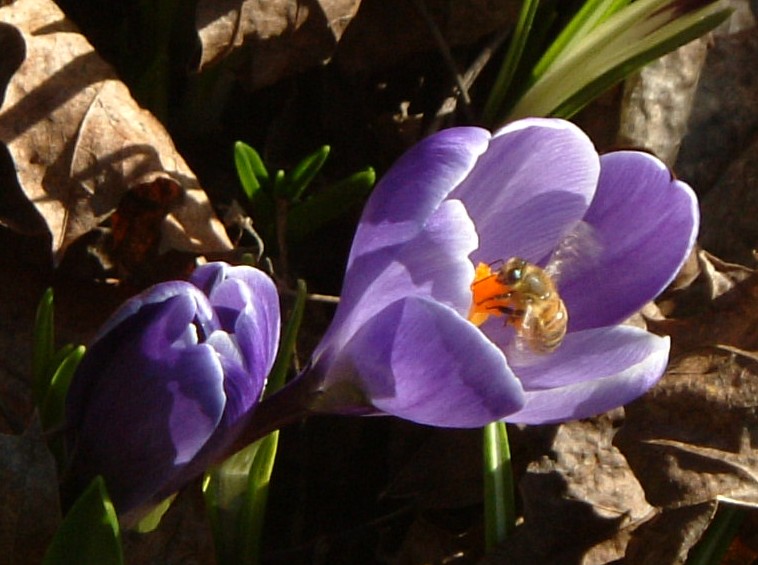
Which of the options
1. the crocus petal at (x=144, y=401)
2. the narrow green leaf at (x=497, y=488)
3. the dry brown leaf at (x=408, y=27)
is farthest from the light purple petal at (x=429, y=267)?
the dry brown leaf at (x=408, y=27)

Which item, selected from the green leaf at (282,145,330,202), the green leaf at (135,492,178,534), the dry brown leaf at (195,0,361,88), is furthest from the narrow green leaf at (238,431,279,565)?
the dry brown leaf at (195,0,361,88)

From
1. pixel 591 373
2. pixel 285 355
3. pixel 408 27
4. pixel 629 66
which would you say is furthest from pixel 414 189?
pixel 408 27

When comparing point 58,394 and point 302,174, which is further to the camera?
point 302,174

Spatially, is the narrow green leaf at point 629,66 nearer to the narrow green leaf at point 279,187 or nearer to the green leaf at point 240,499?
the narrow green leaf at point 279,187

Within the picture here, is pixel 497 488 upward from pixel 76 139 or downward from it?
downward

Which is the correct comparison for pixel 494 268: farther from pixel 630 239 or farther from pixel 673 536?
pixel 673 536

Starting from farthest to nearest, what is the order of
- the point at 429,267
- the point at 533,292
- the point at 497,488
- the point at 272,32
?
the point at 272,32, the point at 497,488, the point at 533,292, the point at 429,267
